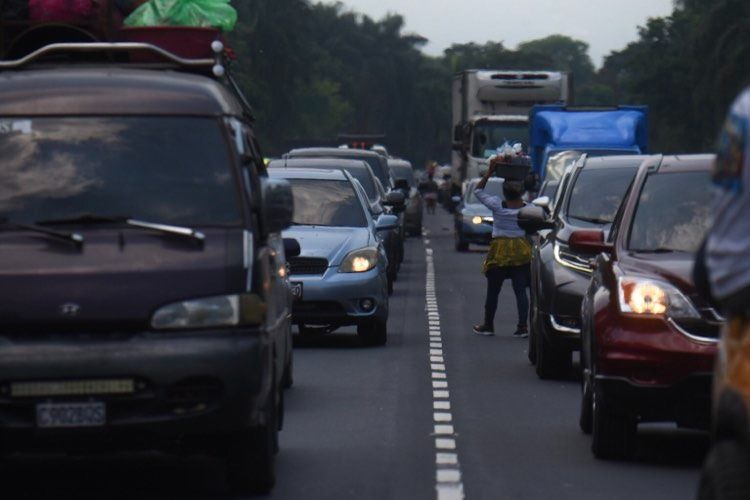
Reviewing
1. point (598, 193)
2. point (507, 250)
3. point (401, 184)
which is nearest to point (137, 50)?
point (598, 193)

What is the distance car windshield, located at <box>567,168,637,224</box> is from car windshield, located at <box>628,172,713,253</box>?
498cm

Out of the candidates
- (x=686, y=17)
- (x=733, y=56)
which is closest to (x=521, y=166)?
(x=733, y=56)

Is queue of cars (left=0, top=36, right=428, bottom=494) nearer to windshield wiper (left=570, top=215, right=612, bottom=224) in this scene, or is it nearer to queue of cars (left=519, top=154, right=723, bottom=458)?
queue of cars (left=519, top=154, right=723, bottom=458)

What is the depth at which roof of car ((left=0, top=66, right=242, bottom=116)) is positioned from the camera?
962cm

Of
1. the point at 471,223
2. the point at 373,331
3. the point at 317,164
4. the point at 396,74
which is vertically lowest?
the point at 396,74

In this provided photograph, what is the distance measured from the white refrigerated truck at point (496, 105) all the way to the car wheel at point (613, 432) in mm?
37534

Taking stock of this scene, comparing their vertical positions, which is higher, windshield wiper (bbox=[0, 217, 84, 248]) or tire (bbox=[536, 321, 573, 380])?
windshield wiper (bbox=[0, 217, 84, 248])

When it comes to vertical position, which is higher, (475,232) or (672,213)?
(672,213)

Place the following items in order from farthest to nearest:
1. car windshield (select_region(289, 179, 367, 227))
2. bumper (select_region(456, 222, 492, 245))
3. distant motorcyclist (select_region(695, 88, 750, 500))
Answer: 1. bumper (select_region(456, 222, 492, 245))
2. car windshield (select_region(289, 179, 367, 227))
3. distant motorcyclist (select_region(695, 88, 750, 500))

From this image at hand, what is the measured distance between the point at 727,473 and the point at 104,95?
16.4ft

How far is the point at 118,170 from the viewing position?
31.2ft

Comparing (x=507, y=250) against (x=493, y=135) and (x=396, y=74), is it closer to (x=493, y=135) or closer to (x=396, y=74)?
(x=493, y=135)

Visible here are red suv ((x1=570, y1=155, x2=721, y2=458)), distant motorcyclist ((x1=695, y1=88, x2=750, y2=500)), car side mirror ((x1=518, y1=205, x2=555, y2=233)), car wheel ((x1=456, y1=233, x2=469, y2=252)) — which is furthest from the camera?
car wheel ((x1=456, y1=233, x2=469, y2=252))

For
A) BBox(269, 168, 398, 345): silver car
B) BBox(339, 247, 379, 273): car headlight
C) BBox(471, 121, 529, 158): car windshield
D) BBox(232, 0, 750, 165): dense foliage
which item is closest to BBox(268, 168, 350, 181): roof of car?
BBox(269, 168, 398, 345): silver car
